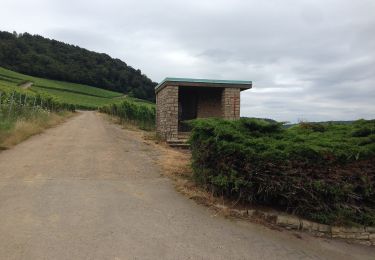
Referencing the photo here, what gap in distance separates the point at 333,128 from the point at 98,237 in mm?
6364

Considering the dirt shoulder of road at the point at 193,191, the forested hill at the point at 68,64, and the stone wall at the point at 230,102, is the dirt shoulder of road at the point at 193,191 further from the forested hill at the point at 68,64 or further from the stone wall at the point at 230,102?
the forested hill at the point at 68,64

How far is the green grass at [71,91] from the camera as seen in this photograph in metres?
73.4

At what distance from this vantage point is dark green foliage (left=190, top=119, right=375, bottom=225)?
591 centimetres

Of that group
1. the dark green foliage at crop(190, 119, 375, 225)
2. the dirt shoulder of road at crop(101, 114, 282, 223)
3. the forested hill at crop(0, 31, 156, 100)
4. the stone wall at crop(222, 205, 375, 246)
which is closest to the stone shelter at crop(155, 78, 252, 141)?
the dirt shoulder of road at crop(101, 114, 282, 223)

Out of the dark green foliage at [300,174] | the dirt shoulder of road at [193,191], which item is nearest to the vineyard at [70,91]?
the dirt shoulder of road at [193,191]

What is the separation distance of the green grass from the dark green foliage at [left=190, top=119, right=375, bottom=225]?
6352cm

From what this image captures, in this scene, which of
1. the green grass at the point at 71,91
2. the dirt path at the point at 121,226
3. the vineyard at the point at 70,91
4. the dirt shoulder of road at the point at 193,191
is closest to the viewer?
the dirt path at the point at 121,226

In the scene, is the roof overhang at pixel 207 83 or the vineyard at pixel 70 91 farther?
the vineyard at pixel 70 91

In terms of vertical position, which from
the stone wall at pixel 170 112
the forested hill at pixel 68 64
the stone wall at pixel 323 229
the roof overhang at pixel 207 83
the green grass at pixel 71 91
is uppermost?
the forested hill at pixel 68 64

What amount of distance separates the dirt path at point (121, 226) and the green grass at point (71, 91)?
62.2m

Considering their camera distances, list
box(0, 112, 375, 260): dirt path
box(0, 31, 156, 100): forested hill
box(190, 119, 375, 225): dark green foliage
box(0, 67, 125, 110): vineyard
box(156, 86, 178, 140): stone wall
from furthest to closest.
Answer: box(0, 31, 156, 100): forested hill < box(0, 67, 125, 110): vineyard < box(156, 86, 178, 140): stone wall < box(190, 119, 375, 225): dark green foliage < box(0, 112, 375, 260): dirt path

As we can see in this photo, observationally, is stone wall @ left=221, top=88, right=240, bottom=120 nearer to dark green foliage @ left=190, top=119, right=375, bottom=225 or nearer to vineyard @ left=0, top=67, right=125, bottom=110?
dark green foliage @ left=190, top=119, right=375, bottom=225

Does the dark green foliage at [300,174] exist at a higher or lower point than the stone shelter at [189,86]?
lower

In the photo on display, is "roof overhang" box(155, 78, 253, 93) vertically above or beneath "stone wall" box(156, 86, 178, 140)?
above
